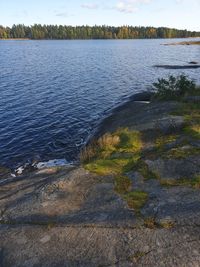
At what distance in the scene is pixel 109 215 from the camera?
13344 millimetres

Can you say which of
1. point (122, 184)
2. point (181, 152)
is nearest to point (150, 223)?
point (122, 184)

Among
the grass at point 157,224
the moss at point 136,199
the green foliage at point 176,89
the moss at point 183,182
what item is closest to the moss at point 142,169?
the moss at point 183,182

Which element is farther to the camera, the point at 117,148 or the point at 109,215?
the point at 117,148

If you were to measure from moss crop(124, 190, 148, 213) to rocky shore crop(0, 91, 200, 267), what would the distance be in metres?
0.05

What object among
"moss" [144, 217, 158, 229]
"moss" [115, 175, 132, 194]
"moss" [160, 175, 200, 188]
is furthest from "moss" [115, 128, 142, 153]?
"moss" [144, 217, 158, 229]

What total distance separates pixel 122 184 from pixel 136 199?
180cm

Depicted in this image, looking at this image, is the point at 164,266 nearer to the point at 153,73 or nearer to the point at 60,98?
the point at 60,98

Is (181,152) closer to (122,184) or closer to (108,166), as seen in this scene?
(108,166)

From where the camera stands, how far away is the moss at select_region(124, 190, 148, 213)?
13.7 meters

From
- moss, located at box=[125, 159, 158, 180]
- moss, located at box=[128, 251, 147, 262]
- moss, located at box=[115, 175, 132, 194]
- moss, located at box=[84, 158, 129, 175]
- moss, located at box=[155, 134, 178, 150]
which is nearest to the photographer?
moss, located at box=[128, 251, 147, 262]

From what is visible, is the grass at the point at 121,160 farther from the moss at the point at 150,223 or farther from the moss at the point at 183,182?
A: the moss at the point at 183,182

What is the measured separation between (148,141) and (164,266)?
13757 mm

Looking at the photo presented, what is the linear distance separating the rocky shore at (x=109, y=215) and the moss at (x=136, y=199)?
5 centimetres

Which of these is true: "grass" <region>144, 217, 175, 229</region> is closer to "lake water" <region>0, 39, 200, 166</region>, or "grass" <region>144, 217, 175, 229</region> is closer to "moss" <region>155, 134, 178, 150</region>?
"moss" <region>155, 134, 178, 150</region>
